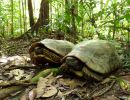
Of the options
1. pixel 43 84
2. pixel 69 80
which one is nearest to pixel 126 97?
pixel 69 80

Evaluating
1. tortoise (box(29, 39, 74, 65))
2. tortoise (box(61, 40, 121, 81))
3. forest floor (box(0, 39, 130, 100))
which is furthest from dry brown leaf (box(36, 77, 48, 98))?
tortoise (box(29, 39, 74, 65))

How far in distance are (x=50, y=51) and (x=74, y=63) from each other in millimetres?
700

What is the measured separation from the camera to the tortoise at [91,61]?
3312 millimetres

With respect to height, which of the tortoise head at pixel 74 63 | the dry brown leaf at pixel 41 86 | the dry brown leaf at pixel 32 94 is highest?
the tortoise head at pixel 74 63

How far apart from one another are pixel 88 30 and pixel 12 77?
3.23 meters

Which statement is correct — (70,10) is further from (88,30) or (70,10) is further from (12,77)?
(12,77)

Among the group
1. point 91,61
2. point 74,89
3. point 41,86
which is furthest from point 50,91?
point 91,61

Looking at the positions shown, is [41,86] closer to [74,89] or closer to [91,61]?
[74,89]

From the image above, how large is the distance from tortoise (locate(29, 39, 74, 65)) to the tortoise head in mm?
517

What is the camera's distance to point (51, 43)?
13.1 ft

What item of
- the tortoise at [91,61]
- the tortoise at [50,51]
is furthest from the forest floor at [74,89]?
the tortoise at [50,51]

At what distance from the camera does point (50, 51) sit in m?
3.94

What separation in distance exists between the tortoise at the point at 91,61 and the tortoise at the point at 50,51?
0.36m

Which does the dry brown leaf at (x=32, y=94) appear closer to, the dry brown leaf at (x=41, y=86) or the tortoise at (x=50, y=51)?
the dry brown leaf at (x=41, y=86)
